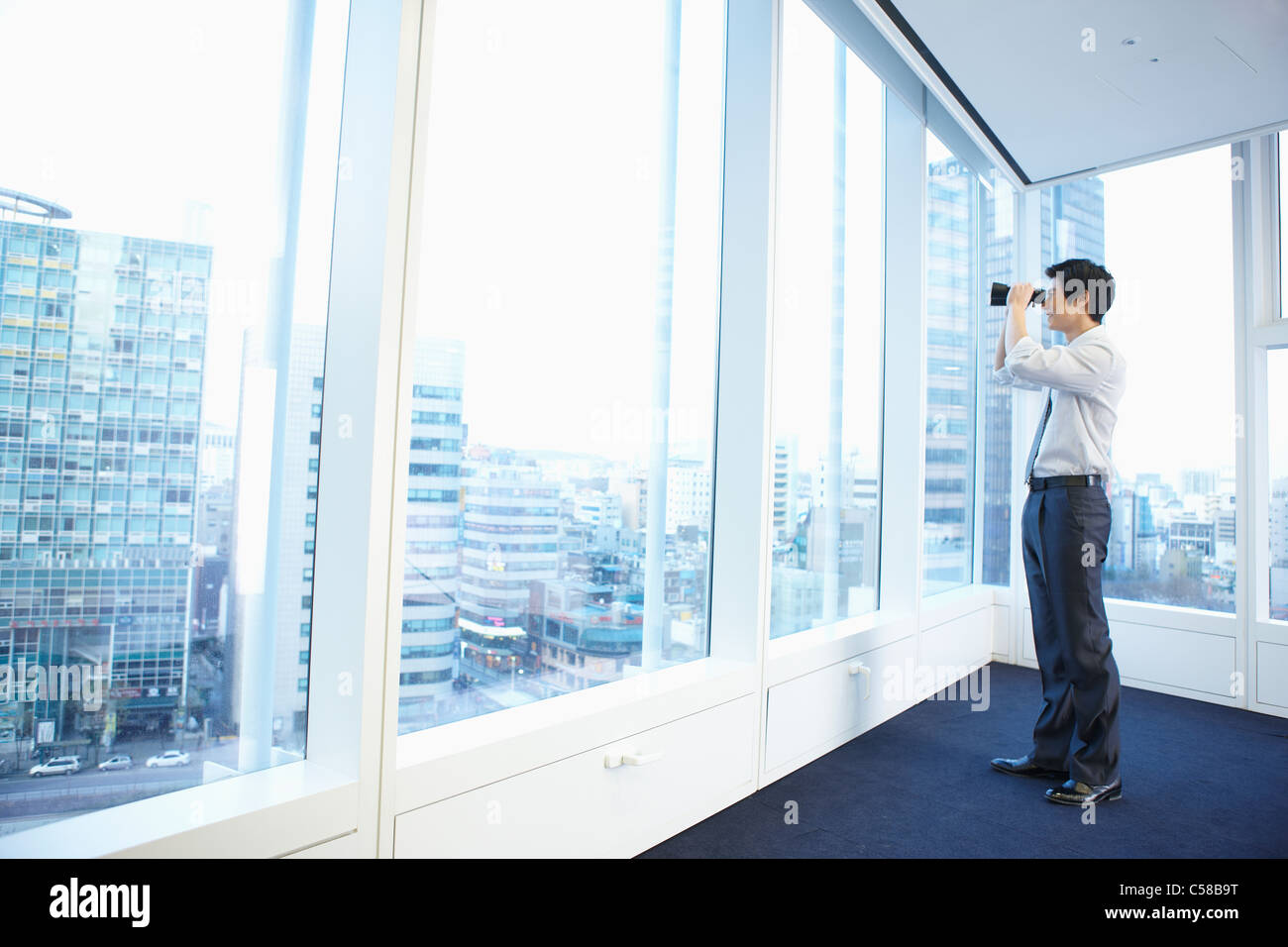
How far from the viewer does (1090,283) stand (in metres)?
2.45

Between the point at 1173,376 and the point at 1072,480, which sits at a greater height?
the point at 1173,376

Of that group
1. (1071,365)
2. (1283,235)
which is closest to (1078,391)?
(1071,365)

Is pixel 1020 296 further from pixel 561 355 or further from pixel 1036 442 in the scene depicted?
pixel 561 355

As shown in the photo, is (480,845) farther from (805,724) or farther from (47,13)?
(47,13)

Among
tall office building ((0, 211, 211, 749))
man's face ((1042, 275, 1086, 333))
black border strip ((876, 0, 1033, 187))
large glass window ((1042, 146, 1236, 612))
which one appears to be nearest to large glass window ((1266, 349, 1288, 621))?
large glass window ((1042, 146, 1236, 612))

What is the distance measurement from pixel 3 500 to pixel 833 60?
10.8ft

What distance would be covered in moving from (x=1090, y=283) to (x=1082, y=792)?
1.67 meters

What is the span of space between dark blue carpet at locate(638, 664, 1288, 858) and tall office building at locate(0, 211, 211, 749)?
1257mm

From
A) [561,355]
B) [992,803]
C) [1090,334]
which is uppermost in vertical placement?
[1090,334]

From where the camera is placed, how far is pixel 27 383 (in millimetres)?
1099

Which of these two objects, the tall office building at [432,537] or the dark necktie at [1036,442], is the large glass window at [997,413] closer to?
the dark necktie at [1036,442]

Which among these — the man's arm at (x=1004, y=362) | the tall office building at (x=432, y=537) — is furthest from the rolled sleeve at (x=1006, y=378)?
the tall office building at (x=432, y=537)

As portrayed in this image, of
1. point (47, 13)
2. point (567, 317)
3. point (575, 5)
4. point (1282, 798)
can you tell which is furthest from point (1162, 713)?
point (47, 13)

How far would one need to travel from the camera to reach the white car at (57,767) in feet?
3.60
